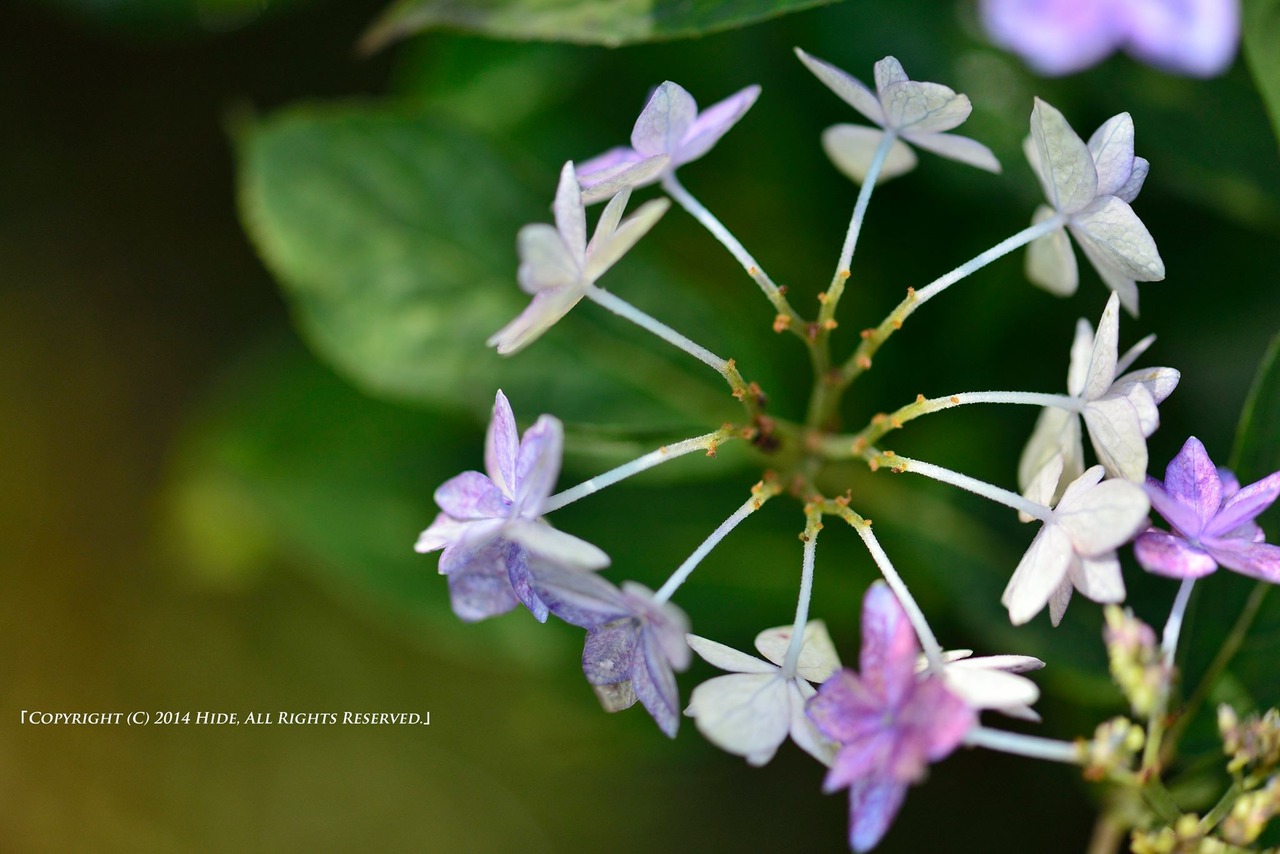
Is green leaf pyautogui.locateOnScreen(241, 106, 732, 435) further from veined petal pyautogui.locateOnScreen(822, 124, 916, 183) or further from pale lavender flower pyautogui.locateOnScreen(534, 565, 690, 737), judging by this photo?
pale lavender flower pyautogui.locateOnScreen(534, 565, 690, 737)

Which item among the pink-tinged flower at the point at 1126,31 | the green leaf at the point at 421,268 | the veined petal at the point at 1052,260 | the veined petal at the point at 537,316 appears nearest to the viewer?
the veined petal at the point at 537,316

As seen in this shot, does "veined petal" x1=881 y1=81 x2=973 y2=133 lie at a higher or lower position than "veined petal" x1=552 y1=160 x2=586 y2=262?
higher

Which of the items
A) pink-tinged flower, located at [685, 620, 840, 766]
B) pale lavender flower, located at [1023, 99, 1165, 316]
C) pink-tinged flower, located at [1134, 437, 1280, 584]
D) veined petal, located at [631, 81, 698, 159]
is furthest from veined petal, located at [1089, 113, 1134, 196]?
pink-tinged flower, located at [685, 620, 840, 766]

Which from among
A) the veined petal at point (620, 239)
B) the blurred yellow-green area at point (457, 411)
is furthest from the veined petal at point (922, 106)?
the blurred yellow-green area at point (457, 411)

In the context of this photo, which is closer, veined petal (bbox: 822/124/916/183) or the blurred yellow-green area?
veined petal (bbox: 822/124/916/183)

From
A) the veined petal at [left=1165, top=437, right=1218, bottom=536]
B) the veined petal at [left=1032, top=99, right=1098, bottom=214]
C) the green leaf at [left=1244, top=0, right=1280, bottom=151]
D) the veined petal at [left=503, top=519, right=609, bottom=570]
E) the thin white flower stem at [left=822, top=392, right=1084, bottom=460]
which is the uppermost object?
the green leaf at [left=1244, top=0, right=1280, bottom=151]

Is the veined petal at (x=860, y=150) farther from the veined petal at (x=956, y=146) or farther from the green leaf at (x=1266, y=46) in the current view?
the green leaf at (x=1266, y=46)

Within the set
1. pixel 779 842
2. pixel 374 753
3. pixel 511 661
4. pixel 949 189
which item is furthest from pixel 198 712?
pixel 949 189
